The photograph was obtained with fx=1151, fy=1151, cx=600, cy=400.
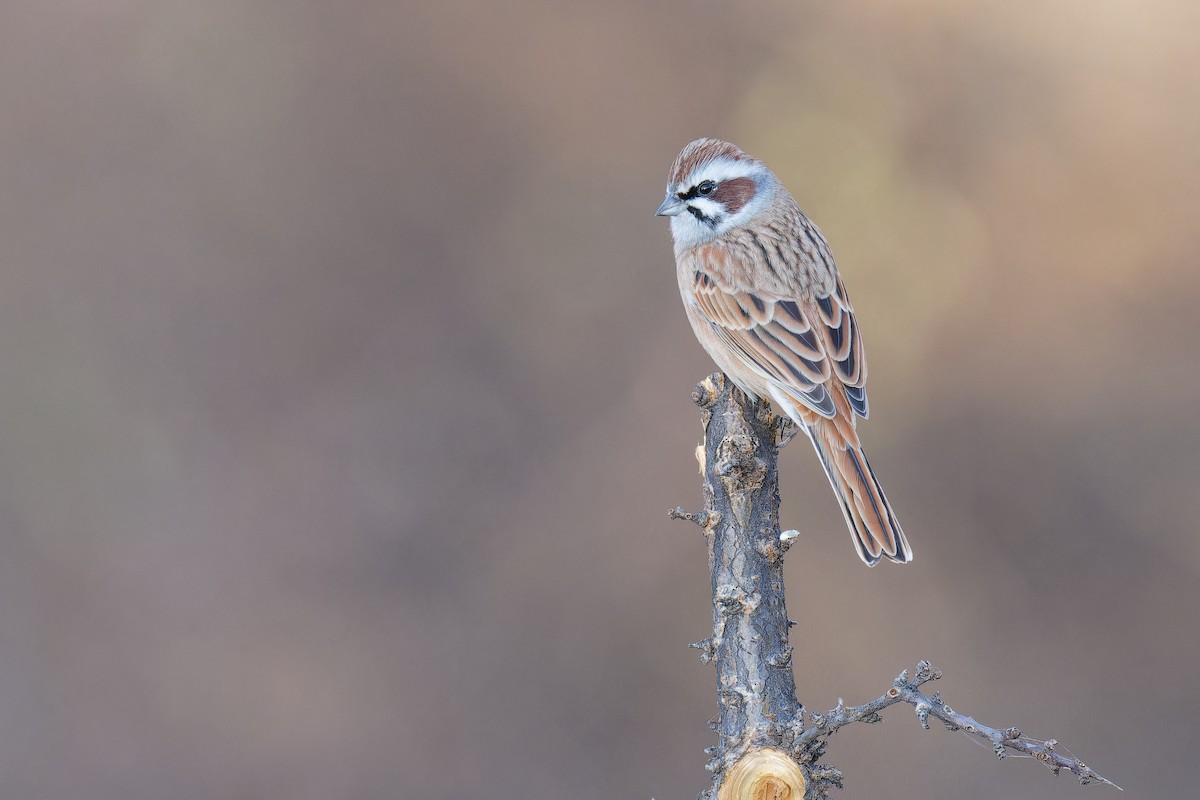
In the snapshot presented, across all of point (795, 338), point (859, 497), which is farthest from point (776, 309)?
point (859, 497)

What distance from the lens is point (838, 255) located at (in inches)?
325

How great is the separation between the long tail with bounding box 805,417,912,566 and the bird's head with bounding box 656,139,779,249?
1190 millimetres

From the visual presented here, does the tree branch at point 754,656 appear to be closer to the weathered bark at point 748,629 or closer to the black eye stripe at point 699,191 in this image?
the weathered bark at point 748,629

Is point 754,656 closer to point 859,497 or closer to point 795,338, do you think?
point 859,497

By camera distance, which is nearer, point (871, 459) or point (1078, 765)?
point (1078, 765)

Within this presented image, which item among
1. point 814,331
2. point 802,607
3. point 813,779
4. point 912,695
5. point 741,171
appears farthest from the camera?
point 802,607

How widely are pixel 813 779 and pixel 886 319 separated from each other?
17.0 ft

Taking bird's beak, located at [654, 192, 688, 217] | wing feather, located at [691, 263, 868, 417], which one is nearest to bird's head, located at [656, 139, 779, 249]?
bird's beak, located at [654, 192, 688, 217]

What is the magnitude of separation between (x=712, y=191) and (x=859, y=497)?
5.34 ft

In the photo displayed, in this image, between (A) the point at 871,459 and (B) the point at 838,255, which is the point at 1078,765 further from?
(B) the point at 838,255

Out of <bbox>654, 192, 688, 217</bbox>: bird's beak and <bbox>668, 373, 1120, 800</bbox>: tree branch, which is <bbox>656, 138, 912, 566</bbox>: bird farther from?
<bbox>668, 373, 1120, 800</bbox>: tree branch

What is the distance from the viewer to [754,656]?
3.66 meters

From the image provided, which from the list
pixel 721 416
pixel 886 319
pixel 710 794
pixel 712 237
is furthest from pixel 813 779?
Result: pixel 886 319

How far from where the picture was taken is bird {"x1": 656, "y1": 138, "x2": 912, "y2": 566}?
4523 millimetres
